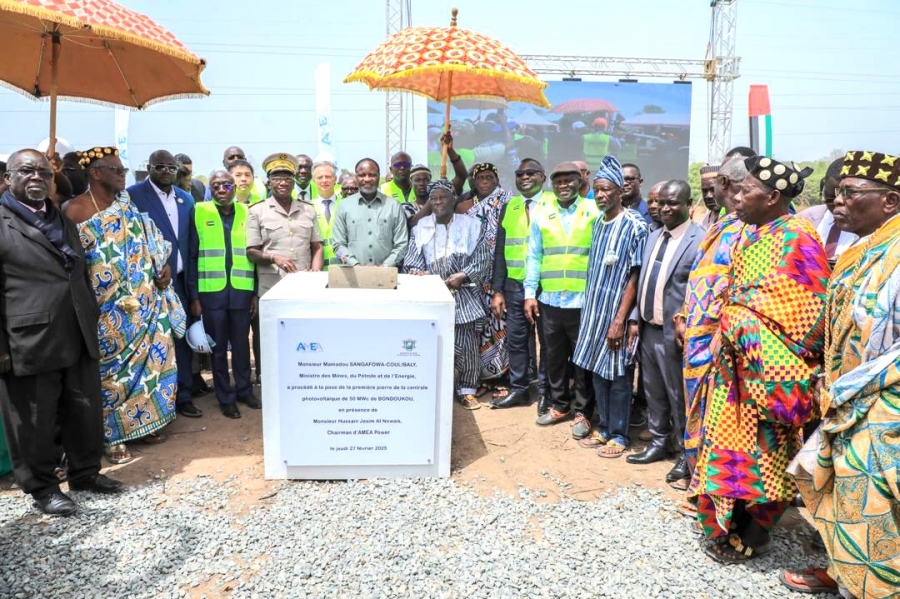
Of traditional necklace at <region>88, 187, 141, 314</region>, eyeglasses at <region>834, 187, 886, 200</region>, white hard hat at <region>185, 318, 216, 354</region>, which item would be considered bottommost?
white hard hat at <region>185, 318, 216, 354</region>

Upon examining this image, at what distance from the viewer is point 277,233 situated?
5074mm

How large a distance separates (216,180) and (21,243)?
188 centimetres

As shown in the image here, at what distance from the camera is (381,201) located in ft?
17.4

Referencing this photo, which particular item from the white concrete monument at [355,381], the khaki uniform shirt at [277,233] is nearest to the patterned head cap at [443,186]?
the khaki uniform shirt at [277,233]

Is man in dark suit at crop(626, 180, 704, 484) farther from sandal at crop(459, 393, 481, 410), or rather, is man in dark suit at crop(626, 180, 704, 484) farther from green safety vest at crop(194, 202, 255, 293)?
green safety vest at crop(194, 202, 255, 293)

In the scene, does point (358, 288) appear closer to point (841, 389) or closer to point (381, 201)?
point (381, 201)

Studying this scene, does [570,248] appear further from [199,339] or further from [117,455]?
[117,455]

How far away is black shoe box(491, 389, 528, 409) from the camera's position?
5438mm

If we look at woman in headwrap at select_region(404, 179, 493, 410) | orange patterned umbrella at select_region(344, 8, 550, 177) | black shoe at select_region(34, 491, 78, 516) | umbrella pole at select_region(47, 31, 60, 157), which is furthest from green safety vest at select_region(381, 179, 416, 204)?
black shoe at select_region(34, 491, 78, 516)

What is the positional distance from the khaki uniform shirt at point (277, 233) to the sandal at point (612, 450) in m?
2.99

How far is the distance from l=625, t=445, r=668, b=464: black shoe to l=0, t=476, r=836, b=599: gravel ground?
557 mm

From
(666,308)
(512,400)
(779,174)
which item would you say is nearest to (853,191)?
(779,174)

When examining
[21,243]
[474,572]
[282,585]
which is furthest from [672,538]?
[21,243]

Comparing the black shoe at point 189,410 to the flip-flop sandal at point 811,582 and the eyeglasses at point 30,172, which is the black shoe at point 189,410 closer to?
the eyeglasses at point 30,172
